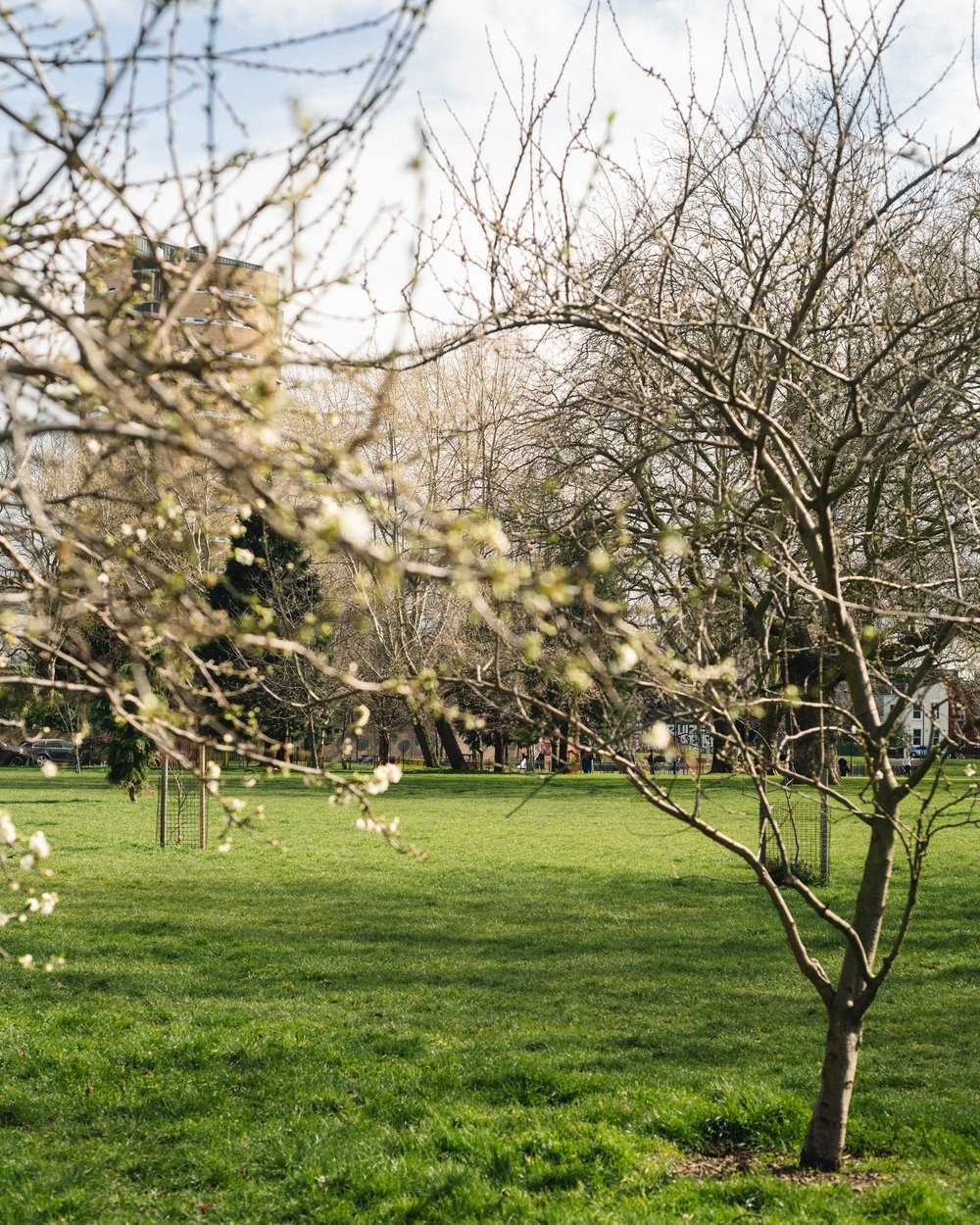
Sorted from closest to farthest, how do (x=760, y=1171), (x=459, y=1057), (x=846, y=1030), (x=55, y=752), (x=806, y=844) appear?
1. (x=846, y=1030)
2. (x=760, y=1171)
3. (x=459, y=1057)
4. (x=806, y=844)
5. (x=55, y=752)

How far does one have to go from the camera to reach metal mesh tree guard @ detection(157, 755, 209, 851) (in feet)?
50.0

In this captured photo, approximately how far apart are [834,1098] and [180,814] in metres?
11.6

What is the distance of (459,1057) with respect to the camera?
6.54 metres

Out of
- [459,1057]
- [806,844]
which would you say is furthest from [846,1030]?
[806,844]

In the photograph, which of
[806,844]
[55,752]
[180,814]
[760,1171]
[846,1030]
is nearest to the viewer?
[846,1030]

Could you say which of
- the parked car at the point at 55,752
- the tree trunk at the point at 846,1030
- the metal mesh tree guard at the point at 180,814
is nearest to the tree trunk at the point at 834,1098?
the tree trunk at the point at 846,1030

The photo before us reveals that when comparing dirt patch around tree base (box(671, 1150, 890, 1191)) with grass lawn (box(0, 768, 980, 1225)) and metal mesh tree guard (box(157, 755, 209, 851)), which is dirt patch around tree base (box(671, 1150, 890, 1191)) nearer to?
grass lawn (box(0, 768, 980, 1225))

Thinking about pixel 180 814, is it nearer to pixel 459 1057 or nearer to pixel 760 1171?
pixel 459 1057

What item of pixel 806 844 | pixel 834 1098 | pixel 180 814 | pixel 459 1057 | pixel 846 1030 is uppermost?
pixel 846 1030

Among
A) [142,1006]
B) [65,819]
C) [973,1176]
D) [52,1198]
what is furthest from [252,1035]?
[65,819]

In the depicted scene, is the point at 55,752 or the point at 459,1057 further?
the point at 55,752

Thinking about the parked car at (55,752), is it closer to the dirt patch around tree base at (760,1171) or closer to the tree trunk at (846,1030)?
the dirt patch around tree base at (760,1171)

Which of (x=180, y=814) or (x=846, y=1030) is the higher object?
(x=846, y=1030)

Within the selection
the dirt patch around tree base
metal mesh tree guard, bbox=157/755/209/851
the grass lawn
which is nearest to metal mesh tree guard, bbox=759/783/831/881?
the grass lawn
